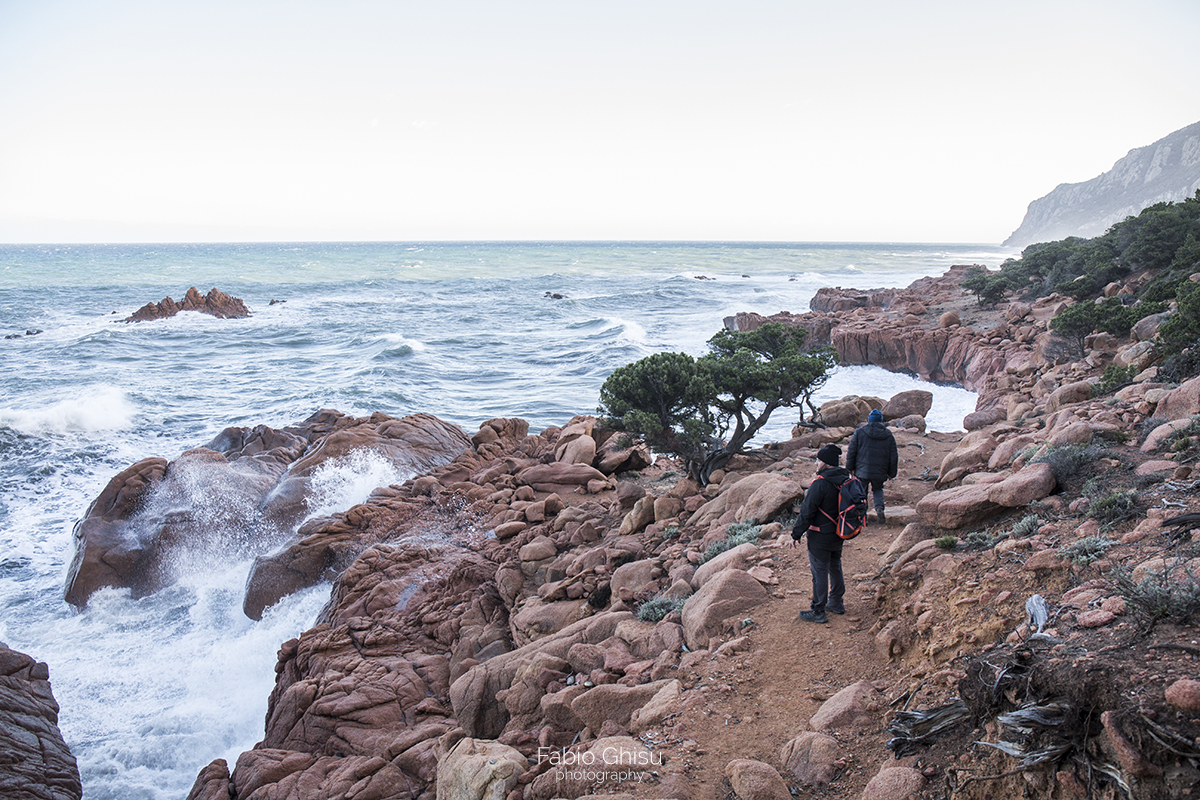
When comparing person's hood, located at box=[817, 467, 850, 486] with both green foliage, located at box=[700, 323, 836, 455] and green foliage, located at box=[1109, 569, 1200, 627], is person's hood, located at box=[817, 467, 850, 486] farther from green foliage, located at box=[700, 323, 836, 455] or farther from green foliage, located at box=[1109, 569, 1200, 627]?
green foliage, located at box=[700, 323, 836, 455]

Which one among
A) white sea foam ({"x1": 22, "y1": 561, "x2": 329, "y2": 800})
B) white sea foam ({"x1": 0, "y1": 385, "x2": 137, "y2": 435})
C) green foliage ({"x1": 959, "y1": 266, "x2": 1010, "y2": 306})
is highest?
green foliage ({"x1": 959, "y1": 266, "x2": 1010, "y2": 306})

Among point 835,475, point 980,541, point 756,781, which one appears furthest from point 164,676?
point 980,541

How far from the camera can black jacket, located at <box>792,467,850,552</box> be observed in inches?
258

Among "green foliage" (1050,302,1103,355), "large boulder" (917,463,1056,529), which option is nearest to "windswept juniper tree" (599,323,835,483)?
"large boulder" (917,463,1056,529)

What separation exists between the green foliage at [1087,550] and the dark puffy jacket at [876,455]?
363 centimetres

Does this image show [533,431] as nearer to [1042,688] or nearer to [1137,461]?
[1137,461]

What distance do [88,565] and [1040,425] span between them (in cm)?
1880

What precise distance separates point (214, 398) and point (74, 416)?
5257 millimetres

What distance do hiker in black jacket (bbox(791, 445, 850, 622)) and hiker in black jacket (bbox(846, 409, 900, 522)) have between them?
8.27ft

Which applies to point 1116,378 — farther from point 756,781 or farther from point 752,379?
point 756,781

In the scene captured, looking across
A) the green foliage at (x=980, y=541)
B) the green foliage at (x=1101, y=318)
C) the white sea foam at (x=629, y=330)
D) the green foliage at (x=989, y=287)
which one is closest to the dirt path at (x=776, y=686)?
the green foliage at (x=980, y=541)

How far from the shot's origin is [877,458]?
9.01 metres

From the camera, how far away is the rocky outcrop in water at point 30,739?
8.05 m

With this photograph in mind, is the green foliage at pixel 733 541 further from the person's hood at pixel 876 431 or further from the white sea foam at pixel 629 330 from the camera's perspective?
the white sea foam at pixel 629 330
